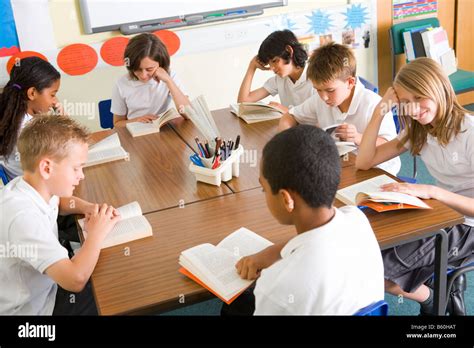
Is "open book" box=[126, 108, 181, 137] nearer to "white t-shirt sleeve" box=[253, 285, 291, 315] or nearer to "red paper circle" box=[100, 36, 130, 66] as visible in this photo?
"red paper circle" box=[100, 36, 130, 66]

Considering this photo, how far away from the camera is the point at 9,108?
250 centimetres

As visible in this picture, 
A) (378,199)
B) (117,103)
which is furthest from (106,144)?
(378,199)

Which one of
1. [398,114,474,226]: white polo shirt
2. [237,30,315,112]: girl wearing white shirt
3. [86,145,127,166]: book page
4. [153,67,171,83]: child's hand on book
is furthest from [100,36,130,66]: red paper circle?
[398,114,474,226]: white polo shirt

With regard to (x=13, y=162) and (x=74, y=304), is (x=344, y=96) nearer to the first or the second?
(x=74, y=304)

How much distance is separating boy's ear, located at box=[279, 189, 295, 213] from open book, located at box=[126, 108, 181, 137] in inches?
65.3

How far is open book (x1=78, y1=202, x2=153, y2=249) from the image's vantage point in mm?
1693

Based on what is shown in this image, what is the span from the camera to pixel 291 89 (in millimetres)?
3150

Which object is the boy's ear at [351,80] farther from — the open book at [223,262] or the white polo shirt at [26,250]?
the white polo shirt at [26,250]

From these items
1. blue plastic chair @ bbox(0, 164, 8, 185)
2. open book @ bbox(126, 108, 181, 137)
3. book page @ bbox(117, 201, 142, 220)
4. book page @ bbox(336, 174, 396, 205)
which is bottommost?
blue plastic chair @ bbox(0, 164, 8, 185)

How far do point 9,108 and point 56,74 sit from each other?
28 centimetres

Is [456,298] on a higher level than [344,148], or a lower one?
lower

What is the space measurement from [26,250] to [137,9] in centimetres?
275
